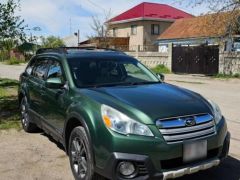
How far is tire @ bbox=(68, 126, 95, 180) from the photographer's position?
465 centimetres

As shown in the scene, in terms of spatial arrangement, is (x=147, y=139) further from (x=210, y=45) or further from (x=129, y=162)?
(x=210, y=45)

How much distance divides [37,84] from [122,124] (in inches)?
113

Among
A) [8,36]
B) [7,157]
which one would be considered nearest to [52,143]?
[7,157]

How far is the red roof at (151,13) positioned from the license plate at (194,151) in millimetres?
46757

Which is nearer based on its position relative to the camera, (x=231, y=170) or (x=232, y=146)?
(x=231, y=170)

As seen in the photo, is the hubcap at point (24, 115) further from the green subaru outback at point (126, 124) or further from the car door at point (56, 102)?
the green subaru outback at point (126, 124)

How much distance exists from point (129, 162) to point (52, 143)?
9.64 ft

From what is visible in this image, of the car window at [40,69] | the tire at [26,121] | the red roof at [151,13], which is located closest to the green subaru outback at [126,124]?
the car window at [40,69]

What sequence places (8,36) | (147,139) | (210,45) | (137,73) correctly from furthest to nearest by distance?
(210,45) → (8,36) → (137,73) → (147,139)

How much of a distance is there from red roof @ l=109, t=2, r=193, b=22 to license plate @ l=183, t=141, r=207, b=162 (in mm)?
46757

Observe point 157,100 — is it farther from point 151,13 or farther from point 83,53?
point 151,13

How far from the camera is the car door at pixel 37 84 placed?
21.8ft

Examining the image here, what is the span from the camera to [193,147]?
175 inches

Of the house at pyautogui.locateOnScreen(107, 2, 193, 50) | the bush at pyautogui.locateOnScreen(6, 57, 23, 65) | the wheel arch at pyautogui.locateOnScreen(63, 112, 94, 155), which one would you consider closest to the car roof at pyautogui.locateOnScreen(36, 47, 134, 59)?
the wheel arch at pyautogui.locateOnScreen(63, 112, 94, 155)
